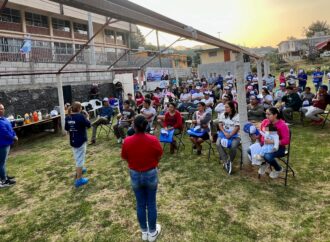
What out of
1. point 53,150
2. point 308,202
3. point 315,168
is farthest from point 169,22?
point 53,150

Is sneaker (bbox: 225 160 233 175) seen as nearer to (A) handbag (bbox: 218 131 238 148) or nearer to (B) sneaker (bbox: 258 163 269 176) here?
(A) handbag (bbox: 218 131 238 148)

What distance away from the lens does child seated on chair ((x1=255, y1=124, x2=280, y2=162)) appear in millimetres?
5137

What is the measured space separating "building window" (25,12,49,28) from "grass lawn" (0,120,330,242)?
24.1m

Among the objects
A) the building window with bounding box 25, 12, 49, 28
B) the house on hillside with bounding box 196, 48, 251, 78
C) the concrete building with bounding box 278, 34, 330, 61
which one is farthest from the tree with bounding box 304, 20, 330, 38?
the building window with bounding box 25, 12, 49, 28

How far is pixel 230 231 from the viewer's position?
12.8 feet

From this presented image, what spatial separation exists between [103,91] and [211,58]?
2845 centimetres

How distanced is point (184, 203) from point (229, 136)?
1.93 m

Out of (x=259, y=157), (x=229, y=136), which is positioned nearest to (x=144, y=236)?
(x=259, y=157)

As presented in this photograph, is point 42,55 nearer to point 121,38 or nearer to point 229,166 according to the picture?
point 229,166

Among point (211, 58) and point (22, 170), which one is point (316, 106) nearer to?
point (22, 170)

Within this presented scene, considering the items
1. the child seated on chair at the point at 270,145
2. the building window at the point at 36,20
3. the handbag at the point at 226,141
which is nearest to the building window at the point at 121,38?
the building window at the point at 36,20

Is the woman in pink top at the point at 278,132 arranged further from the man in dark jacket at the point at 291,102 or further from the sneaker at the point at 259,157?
the man in dark jacket at the point at 291,102

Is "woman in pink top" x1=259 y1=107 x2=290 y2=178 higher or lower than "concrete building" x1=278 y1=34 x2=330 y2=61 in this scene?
lower

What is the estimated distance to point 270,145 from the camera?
17.2 ft
